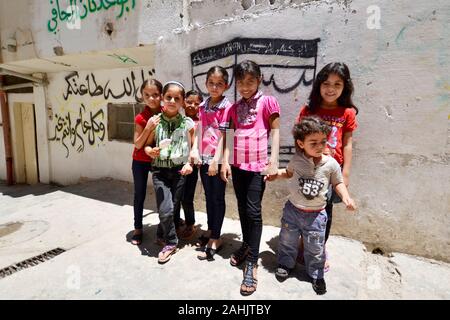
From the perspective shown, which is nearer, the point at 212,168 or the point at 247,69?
the point at 247,69

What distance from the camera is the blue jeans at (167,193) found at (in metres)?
2.64

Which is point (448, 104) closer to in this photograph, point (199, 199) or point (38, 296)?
point (199, 199)

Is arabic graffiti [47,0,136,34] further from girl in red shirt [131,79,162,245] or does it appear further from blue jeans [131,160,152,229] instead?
blue jeans [131,160,152,229]

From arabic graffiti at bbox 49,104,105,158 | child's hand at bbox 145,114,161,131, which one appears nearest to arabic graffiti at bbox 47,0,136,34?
arabic graffiti at bbox 49,104,105,158

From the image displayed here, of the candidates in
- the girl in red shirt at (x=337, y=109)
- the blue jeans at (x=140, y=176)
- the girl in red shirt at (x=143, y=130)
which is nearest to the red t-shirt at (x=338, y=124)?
the girl in red shirt at (x=337, y=109)

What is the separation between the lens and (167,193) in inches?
105

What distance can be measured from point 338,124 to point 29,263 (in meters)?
3.15

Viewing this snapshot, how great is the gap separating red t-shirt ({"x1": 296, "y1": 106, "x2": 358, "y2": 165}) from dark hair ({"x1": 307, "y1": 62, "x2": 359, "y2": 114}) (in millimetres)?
58

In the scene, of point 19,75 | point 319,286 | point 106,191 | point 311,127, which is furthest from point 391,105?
point 19,75

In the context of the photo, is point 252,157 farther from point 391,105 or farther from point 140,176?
point 391,105

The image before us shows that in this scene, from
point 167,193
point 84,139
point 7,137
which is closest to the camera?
point 167,193

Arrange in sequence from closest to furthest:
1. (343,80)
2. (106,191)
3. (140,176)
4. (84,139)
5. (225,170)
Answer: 1. (343,80)
2. (225,170)
3. (140,176)
4. (106,191)
5. (84,139)

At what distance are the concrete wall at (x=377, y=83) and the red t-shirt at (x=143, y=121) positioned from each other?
3.44 feet

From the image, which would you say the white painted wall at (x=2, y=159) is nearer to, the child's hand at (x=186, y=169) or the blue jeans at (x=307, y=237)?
the child's hand at (x=186, y=169)
